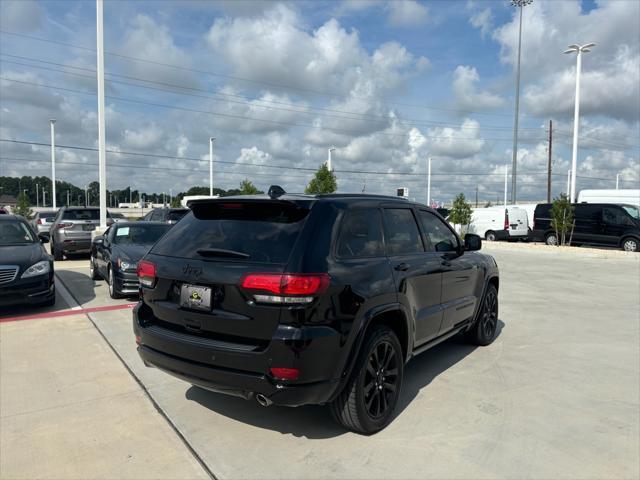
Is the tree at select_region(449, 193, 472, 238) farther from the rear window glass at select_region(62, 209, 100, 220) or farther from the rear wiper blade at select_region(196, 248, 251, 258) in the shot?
the rear wiper blade at select_region(196, 248, 251, 258)

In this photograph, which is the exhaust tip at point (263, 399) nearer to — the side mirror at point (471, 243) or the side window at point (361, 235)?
the side window at point (361, 235)

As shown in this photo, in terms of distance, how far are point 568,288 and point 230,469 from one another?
971 cm

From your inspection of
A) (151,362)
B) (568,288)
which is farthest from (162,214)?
(151,362)

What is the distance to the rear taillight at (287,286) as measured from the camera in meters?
3.07

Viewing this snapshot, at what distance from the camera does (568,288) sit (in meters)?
10.7

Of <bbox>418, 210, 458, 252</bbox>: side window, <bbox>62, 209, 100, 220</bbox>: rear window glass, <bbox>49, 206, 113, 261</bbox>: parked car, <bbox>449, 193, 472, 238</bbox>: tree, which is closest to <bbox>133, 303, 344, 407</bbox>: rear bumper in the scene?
<bbox>418, 210, 458, 252</bbox>: side window

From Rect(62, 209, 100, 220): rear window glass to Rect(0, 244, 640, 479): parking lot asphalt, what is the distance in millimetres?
10624

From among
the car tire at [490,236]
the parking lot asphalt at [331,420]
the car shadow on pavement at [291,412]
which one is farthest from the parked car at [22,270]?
the car tire at [490,236]

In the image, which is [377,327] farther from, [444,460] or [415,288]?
[444,460]

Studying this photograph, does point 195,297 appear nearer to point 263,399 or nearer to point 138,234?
point 263,399

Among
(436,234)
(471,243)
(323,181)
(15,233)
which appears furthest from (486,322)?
(323,181)

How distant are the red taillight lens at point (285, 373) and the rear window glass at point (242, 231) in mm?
680

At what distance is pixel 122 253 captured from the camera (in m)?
8.75

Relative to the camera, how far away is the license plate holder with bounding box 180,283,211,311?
3338mm
